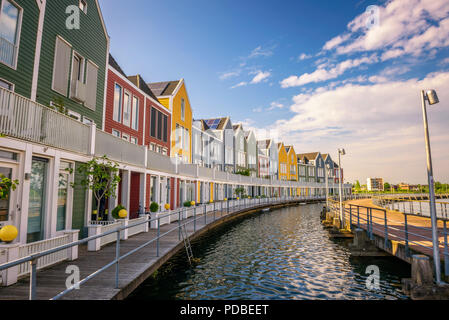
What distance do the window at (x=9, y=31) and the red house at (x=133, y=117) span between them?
6.08m

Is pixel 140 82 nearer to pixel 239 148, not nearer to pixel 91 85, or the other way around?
pixel 91 85

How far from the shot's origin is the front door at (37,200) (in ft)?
27.3

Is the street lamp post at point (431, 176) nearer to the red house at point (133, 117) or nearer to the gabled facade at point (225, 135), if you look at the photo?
the red house at point (133, 117)

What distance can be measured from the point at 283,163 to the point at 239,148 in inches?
859

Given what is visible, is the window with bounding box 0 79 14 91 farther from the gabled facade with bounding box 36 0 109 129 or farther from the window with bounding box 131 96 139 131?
the window with bounding box 131 96 139 131

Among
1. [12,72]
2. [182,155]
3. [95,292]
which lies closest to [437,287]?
[95,292]

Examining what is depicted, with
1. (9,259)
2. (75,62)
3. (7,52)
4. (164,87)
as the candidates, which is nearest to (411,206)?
(164,87)

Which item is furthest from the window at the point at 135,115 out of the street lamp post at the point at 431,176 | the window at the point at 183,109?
the street lamp post at the point at 431,176

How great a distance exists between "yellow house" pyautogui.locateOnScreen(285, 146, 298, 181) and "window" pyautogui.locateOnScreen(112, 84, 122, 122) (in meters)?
54.5

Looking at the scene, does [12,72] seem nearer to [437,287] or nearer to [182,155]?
[437,287]

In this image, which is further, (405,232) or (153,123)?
(153,123)

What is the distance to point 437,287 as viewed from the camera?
615 cm

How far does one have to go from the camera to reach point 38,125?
786cm

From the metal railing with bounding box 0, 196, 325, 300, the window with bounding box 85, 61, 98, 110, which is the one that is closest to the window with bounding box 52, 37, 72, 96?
the window with bounding box 85, 61, 98, 110
